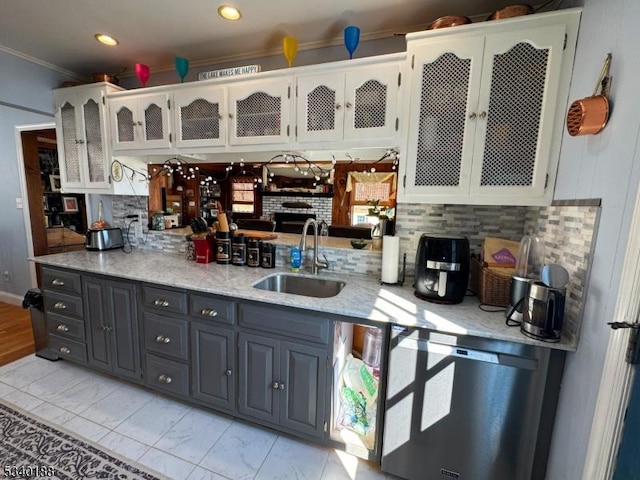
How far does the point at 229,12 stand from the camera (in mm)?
1692

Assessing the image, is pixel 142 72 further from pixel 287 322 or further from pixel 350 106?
pixel 287 322

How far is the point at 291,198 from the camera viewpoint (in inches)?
152

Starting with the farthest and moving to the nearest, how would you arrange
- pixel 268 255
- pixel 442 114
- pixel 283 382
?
pixel 268 255, pixel 283 382, pixel 442 114

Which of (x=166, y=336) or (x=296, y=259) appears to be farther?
(x=296, y=259)

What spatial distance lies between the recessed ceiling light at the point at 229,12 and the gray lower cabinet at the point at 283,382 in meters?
1.93

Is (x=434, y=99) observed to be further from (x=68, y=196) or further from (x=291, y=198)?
(x=68, y=196)

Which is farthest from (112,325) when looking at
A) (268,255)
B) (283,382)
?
(283,382)

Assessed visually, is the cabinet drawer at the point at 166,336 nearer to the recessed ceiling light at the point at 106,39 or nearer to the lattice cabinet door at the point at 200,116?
the lattice cabinet door at the point at 200,116

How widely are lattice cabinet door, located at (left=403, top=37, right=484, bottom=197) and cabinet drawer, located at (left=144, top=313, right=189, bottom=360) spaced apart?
1.67 m

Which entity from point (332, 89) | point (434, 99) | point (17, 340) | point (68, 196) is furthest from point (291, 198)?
point (68, 196)

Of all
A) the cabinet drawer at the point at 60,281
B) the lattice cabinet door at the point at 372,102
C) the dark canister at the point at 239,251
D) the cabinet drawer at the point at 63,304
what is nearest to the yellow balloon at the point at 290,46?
the lattice cabinet door at the point at 372,102

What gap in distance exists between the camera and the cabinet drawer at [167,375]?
6.08 feet

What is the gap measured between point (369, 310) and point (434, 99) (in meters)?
1.17

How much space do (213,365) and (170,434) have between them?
1.57ft
